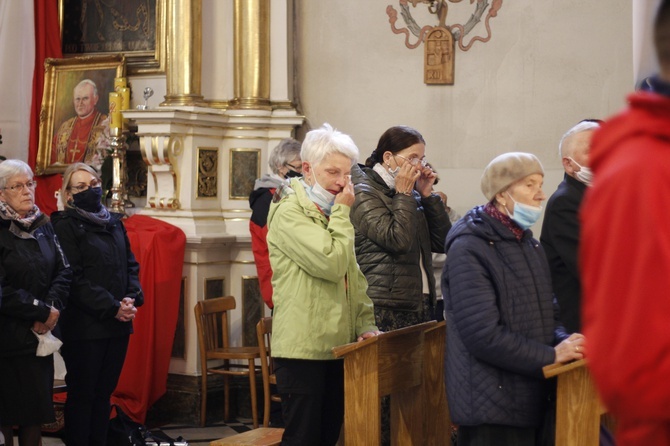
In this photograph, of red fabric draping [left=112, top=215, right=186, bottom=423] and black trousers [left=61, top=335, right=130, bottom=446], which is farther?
red fabric draping [left=112, top=215, right=186, bottom=423]

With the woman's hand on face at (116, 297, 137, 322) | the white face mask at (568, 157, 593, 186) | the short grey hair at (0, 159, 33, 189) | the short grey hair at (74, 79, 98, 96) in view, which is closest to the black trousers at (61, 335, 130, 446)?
the woman's hand on face at (116, 297, 137, 322)

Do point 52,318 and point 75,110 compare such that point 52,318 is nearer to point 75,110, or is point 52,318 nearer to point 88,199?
point 88,199

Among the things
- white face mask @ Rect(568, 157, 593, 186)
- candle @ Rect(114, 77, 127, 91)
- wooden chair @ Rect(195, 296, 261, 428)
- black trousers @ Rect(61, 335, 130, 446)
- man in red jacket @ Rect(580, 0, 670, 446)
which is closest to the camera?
man in red jacket @ Rect(580, 0, 670, 446)

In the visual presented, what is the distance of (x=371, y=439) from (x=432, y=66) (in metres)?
3.83

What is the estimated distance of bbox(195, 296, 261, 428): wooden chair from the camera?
6625 mm

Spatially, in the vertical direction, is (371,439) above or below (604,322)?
below

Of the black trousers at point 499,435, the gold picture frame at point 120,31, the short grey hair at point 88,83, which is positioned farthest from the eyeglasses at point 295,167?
the black trousers at point 499,435

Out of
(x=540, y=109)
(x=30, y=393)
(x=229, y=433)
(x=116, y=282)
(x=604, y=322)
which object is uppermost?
(x=540, y=109)

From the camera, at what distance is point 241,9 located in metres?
7.29

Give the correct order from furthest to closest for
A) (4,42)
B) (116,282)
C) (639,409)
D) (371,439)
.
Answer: (4,42) → (116,282) → (371,439) → (639,409)

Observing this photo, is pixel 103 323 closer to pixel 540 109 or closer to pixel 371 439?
pixel 371 439

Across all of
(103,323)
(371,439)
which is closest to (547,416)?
(371,439)

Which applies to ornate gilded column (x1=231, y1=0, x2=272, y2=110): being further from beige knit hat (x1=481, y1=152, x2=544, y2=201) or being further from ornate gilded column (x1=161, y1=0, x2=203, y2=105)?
beige knit hat (x1=481, y1=152, x2=544, y2=201)

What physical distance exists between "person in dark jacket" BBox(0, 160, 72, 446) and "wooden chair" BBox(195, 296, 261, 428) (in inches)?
59.4
